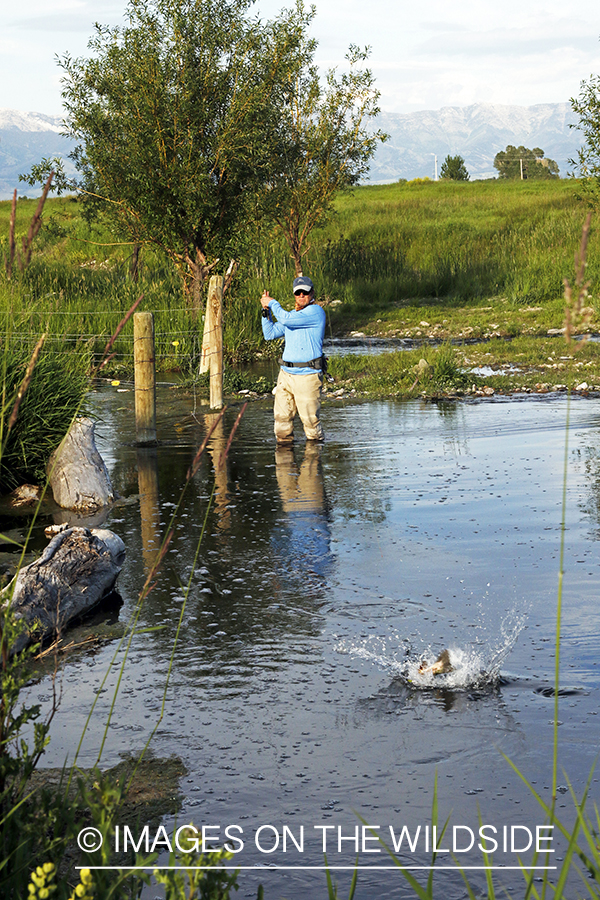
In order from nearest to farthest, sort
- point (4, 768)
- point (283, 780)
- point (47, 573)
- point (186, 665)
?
point (4, 768) → point (283, 780) → point (186, 665) → point (47, 573)

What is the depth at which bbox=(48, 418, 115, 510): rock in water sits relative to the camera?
9.72m

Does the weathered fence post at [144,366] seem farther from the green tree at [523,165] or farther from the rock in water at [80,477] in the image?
the green tree at [523,165]

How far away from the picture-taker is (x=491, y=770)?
434 centimetres

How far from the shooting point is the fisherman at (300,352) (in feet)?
40.1

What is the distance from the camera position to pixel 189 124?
67.9 feet

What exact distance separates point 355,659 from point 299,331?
724 cm

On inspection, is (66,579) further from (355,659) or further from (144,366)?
(144,366)

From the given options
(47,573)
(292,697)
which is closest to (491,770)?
(292,697)

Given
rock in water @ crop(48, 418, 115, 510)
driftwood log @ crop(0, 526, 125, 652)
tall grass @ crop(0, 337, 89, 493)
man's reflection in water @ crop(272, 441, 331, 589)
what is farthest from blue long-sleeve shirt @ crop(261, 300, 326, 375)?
driftwood log @ crop(0, 526, 125, 652)

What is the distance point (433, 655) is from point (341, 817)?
71.4 inches

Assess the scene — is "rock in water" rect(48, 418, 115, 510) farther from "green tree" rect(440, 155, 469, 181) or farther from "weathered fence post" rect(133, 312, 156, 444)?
"green tree" rect(440, 155, 469, 181)

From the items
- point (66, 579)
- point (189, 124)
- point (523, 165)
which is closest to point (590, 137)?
point (189, 124)

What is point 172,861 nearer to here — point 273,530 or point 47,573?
point 47,573

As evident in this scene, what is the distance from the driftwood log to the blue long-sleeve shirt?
5648 millimetres
